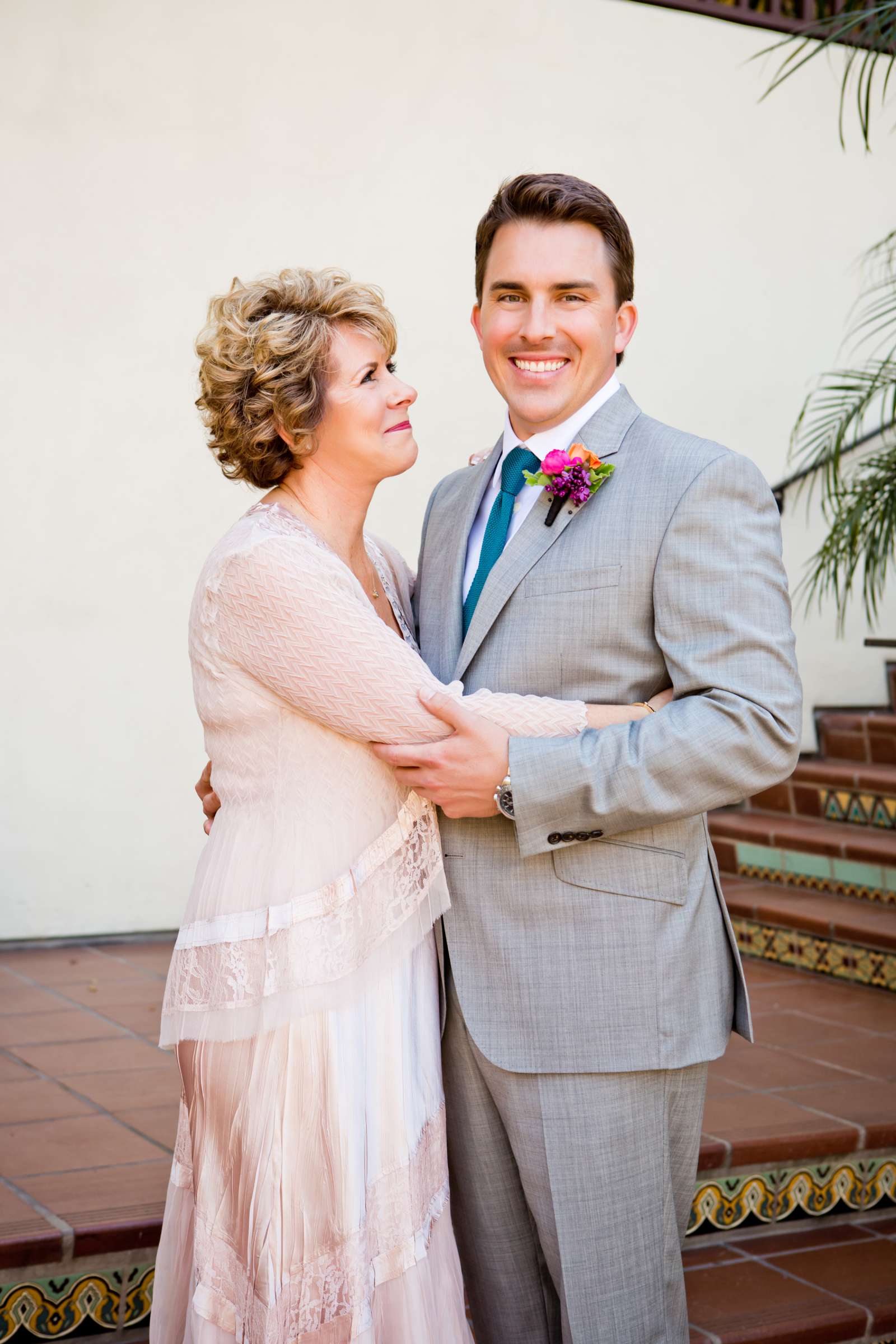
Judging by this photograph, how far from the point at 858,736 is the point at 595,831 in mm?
4141

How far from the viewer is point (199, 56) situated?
471cm

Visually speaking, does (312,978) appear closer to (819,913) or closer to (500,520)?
(500,520)

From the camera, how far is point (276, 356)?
2016 mm

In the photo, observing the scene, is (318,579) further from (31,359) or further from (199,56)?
(199,56)

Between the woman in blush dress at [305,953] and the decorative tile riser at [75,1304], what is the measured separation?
24.9 inches

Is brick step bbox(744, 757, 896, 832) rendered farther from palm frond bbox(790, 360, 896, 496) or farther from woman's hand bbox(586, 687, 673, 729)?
woman's hand bbox(586, 687, 673, 729)

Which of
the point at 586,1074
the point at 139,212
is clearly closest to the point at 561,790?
the point at 586,1074

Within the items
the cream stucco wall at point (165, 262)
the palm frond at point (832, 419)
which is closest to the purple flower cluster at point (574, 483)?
the cream stucco wall at point (165, 262)

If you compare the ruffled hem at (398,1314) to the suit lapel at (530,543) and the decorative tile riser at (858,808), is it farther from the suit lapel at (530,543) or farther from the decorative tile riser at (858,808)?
the decorative tile riser at (858,808)

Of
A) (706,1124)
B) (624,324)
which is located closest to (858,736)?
(706,1124)

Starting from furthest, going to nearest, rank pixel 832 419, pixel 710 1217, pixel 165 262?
pixel 832 419 < pixel 165 262 < pixel 710 1217

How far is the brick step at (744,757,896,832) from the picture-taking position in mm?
5207

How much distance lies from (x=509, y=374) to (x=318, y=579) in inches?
20.1

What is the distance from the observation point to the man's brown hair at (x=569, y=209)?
6.78 feet
